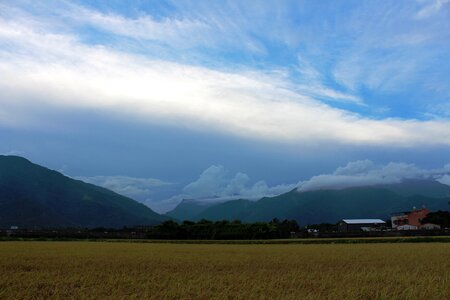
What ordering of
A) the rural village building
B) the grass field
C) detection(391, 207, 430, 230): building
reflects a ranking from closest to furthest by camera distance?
the grass field → the rural village building → detection(391, 207, 430, 230): building

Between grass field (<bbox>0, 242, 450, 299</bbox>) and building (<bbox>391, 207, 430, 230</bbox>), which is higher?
building (<bbox>391, 207, 430, 230</bbox>)

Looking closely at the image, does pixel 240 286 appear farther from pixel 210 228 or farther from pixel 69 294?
pixel 210 228

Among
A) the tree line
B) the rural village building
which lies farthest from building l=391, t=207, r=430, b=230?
the tree line

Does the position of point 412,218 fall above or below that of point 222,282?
above

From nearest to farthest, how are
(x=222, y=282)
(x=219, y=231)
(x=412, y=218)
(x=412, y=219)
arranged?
(x=222, y=282)
(x=219, y=231)
(x=412, y=219)
(x=412, y=218)

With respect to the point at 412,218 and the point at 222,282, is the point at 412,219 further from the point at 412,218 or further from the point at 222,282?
the point at 222,282

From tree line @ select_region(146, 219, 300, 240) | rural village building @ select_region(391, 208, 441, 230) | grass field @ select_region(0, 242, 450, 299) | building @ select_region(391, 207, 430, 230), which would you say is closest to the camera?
grass field @ select_region(0, 242, 450, 299)

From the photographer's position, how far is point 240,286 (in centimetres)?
1631

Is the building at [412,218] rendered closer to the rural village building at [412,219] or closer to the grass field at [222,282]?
the rural village building at [412,219]

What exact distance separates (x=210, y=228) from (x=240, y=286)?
74.3 metres

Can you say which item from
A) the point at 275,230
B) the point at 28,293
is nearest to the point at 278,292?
the point at 28,293

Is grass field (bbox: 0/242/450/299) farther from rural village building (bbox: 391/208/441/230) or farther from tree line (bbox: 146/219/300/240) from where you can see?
rural village building (bbox: 391/208/441/230)

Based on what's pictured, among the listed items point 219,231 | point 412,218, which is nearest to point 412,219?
point 412,218

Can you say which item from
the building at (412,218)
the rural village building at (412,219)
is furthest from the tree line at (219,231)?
the building at (412,218)
